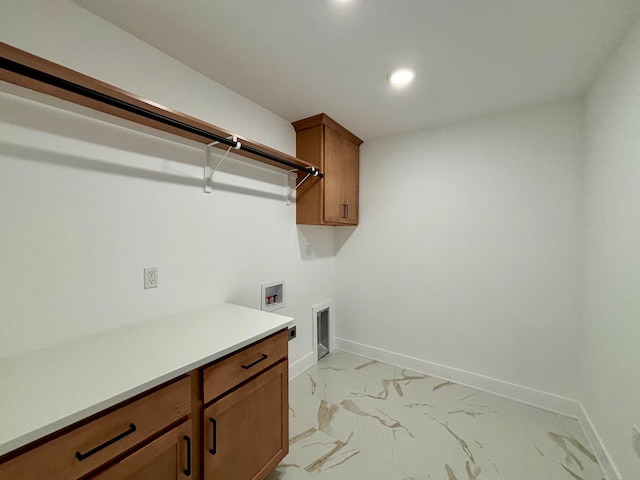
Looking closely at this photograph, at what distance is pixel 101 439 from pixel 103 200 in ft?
3.35

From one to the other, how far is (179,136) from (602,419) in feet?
10.1

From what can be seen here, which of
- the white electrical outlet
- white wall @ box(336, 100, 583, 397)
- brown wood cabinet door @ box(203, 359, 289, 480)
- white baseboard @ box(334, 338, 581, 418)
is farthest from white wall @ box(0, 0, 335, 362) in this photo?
white baseboard @ box(334, 338, 581, 418)

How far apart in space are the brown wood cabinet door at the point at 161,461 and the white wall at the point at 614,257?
1.99 metres

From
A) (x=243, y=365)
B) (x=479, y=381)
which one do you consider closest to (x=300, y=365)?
(x=243, y=365)

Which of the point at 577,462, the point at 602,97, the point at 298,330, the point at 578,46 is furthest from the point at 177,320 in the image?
the point at 602,97

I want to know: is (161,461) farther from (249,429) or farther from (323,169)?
(323,169)

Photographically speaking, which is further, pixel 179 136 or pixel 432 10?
pixel 179 136

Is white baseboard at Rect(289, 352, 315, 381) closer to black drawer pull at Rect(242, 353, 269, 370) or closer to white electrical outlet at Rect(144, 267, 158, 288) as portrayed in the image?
black drawer pull at Rect(242, 353, 269, 370)

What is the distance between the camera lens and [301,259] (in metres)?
2.59

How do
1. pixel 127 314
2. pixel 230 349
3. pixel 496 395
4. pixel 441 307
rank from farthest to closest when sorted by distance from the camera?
pixel 441 307 → pixel 496 395 → pixel 127 314 → pixel 230 349

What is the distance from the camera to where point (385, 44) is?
1417mm

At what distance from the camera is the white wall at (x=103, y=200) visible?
3.43 feet

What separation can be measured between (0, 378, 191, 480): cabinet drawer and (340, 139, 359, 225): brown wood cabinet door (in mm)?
2029

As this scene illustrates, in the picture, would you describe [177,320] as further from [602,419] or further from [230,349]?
[602,419]
